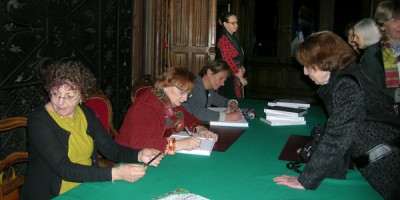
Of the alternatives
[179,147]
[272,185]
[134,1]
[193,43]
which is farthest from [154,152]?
[193,43]

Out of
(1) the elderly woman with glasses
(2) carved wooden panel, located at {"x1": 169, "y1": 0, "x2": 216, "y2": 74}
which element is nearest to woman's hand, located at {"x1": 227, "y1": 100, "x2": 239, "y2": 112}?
(1) the elderly woman with glasses

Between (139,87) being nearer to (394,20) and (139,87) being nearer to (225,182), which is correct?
(225,182)

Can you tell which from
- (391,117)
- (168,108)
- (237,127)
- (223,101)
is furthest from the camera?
(223,101)

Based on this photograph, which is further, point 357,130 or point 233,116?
point 233,116

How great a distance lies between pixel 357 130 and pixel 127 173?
96cm

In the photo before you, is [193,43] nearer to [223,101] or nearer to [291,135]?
[223,101]

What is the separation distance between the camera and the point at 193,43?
621 cm

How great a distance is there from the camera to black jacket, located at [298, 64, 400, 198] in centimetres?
159

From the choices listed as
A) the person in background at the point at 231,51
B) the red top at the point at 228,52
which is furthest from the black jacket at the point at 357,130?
the red top at the point at 228,52

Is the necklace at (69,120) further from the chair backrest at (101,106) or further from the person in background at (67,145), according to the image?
the chair backrest at (101,106)

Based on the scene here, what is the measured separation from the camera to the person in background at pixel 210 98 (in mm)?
2955

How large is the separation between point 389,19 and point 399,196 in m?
1.98

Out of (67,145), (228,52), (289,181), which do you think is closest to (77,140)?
(67,145)

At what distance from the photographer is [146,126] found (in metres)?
2.17
